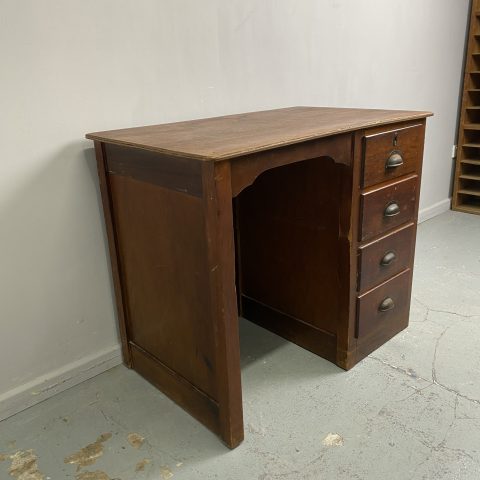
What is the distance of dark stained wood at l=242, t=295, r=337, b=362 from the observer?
1.67m

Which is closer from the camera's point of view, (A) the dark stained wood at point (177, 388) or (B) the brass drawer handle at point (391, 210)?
(A) the dark stained wood at point (177, 388)

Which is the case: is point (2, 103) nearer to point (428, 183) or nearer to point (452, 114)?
point (428, 183)

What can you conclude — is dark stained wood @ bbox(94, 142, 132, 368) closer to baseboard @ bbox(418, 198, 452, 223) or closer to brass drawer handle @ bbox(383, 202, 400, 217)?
brass drawer handle @ bbox(383, 202, 400, 217)

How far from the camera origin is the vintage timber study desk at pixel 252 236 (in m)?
1.17

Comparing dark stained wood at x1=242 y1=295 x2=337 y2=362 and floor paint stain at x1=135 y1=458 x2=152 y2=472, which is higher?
dark stained wood at x1=242 y1=295 x2=337 y2=362

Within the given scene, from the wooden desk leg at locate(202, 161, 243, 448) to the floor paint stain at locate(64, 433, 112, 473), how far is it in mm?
335

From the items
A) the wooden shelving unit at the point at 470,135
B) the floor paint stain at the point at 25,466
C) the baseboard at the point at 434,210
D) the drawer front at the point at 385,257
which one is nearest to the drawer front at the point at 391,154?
the drawer front at the point at 385,257

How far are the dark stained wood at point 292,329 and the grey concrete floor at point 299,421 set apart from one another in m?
0.03

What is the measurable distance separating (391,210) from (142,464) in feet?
3.44

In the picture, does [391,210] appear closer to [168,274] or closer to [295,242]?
[295,242]

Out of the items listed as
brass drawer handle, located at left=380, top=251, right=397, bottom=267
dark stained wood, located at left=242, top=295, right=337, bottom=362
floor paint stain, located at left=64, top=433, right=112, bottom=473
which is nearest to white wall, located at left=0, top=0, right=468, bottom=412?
floor paint stain, located at left=64, top=433, right=112, bottom=473

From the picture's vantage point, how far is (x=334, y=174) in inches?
57.9

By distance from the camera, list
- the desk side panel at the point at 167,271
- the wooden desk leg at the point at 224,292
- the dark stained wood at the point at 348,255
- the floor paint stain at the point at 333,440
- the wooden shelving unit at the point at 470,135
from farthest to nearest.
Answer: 1. the wooden shelving unit at the point at 470,135
2. the dark stained wood at the point at 348,255
3. the floor paint stain at the point at 333,440
4. the desk side panel at the point at 167,271
5. the wooden desk leg at the point at 224,292

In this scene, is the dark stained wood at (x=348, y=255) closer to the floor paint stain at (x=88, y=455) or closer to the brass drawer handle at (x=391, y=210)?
the brass drawer handle at (x=391, y=210)
